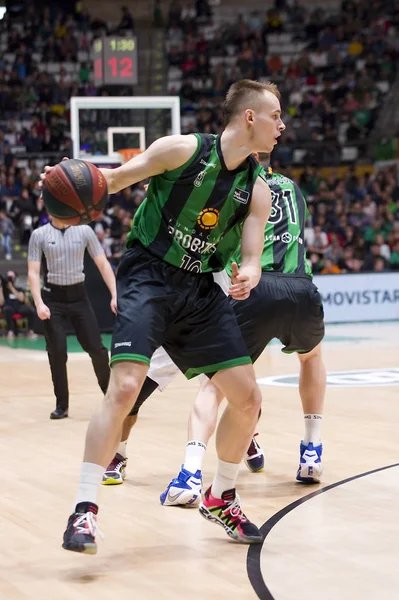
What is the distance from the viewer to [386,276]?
18.9m

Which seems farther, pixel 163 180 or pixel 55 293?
pixel 55 293

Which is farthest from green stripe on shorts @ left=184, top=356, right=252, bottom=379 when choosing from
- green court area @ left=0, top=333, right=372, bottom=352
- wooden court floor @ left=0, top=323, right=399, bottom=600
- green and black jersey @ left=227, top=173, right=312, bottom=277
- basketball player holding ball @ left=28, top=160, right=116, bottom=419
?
green court area @ left=0, top=333, right=372, bottom=352

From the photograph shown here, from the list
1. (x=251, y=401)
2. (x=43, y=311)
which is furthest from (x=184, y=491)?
(x=43, y=311)

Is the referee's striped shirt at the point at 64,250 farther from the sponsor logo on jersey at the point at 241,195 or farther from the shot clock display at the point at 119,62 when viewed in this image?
the shot clock display at the point at 119,62

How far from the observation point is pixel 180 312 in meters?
4.82

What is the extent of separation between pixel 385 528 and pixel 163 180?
2007 mm

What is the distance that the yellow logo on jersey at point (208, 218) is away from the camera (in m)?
4.79

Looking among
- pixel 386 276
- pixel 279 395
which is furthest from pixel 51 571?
pixel 386 276

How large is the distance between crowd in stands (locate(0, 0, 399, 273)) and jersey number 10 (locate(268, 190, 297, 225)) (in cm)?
1434

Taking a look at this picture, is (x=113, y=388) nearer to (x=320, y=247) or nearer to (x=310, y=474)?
(x=310, y=474)

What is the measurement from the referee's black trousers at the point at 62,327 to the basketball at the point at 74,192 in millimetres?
4434

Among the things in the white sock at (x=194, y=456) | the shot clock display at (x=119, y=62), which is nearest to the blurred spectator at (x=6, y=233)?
the shot clock display at (x=119, y=62)

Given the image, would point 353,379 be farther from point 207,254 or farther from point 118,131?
point 118,131

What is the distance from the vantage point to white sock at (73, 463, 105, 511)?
14.5ft
